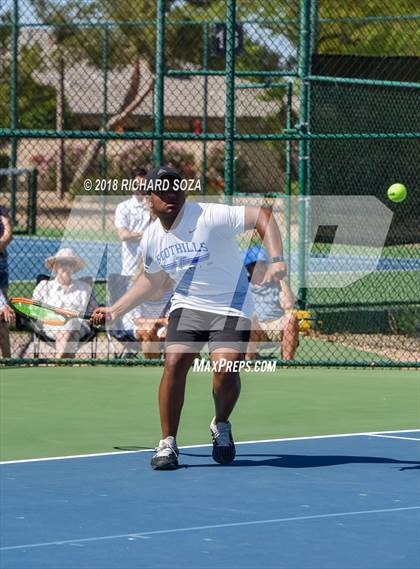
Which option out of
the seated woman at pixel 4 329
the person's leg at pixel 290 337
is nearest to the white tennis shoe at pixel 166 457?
the seated woman at pixel 4 329

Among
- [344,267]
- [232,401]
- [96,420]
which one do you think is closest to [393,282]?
[344,267]

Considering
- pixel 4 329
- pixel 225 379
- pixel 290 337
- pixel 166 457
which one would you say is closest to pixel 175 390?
pixel 225 379

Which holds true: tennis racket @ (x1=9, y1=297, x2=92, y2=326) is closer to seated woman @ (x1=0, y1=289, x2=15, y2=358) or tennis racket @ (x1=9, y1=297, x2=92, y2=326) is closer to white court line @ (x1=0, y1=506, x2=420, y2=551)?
seated woman @ (x1=0, y1=289, x2=15, y2=358)

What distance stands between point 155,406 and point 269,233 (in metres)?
3.11

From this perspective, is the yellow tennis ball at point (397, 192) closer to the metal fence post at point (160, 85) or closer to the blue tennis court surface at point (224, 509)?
the metal fence post at point (160, 85)

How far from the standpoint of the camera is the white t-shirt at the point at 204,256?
29.5 ft

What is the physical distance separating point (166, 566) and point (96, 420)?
14.2 ft

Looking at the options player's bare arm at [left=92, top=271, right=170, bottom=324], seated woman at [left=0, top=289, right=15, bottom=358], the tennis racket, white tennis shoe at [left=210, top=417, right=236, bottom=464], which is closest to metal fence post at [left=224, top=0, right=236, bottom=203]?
the tennis racket

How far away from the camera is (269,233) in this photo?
348 inches

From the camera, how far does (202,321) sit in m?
9.16

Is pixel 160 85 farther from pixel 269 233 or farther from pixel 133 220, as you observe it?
pixel 269 233

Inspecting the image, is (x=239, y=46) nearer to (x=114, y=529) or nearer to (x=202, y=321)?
(x=202, y=321)

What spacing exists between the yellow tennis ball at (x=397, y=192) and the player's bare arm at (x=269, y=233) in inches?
238

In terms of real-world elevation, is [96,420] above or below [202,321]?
below
